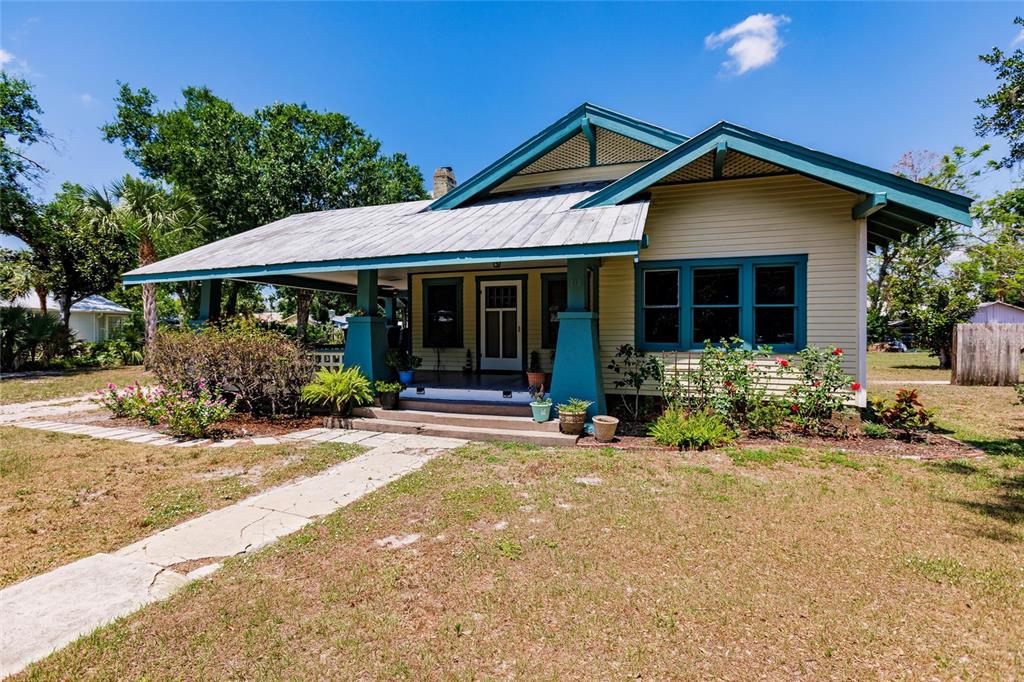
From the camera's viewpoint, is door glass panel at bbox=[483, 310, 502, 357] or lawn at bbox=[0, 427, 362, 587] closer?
lawn at bbox=[0, 427, 362, 587]

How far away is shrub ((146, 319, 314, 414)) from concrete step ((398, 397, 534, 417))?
1994 millimetres

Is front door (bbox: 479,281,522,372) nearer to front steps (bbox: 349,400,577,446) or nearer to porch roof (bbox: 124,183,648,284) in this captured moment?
porch roof (bbox: 124,183,648,284)

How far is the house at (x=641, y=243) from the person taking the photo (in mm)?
7176

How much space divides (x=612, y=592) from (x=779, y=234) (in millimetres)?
7380

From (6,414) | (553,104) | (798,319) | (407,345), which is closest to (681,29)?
(553,104)

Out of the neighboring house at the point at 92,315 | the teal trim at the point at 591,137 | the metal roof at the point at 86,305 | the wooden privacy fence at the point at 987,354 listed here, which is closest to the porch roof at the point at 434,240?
the teal trim at the point at 591,137

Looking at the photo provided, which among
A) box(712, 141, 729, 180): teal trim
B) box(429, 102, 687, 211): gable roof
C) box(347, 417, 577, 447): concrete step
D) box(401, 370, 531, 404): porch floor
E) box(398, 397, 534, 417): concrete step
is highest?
box(429, 102, 687, 211): gable roof

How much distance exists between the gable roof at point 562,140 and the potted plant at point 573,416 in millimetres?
5573

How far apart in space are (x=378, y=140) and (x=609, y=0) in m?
20.5

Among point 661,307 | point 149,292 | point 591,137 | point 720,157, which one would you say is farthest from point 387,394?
point 149,292

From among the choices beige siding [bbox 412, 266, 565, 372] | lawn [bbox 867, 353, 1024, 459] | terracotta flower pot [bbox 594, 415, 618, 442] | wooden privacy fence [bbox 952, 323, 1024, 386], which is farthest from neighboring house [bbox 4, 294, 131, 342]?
wooden privacy fence [bbox 952, 323, 1024, 386]

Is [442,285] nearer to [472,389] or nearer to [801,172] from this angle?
[472,389]

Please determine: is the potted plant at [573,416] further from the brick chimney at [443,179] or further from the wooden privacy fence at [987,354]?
the wooden privacy fence at [987,354]

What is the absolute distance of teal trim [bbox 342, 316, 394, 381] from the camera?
8.52m
